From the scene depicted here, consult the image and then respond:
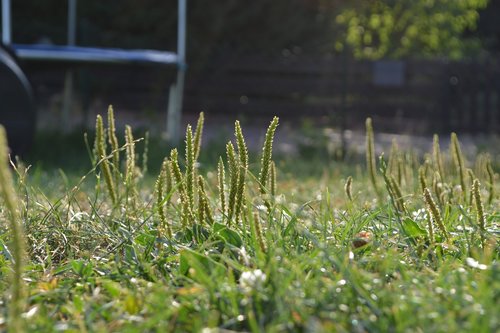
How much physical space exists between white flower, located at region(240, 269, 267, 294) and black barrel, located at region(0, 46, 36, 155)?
4.90m

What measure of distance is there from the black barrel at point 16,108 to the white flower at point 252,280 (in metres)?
4.90

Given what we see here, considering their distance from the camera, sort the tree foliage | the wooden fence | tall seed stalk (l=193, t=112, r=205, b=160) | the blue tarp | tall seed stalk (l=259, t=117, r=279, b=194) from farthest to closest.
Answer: the tree foliage → the wooden fence → the blue tarp → tall seed stalk (l=193, t=112, r=205, b=160) → tall seed stalk (l=259, t=117, r=279, b=194)

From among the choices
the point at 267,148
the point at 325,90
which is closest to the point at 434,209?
the point at 267,148

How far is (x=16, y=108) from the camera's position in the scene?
6.49m

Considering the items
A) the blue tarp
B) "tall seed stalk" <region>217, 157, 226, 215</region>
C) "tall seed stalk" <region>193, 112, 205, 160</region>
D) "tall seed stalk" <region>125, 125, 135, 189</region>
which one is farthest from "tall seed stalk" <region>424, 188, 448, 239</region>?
the blue tarp

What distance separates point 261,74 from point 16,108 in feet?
32.8

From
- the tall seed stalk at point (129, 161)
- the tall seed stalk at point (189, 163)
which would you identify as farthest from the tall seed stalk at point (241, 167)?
the tall seed stalk at point (129, 161)

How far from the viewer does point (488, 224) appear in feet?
8.44

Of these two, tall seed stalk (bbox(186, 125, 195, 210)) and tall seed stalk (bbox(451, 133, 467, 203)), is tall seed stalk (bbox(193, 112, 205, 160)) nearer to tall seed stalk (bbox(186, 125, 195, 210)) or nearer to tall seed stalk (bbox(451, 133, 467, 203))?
tall seed stalk (bbox(186, 125, 195, 210))

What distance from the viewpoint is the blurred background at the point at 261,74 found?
15.5 metres

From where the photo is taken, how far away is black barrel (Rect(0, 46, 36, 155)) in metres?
6.35

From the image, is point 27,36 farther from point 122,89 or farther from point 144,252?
point 144,252

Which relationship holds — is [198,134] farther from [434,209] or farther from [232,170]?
[434,209]

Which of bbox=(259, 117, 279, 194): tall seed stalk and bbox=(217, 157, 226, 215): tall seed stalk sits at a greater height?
bbox=(259, 117, 279, 194): tall seed stalk
